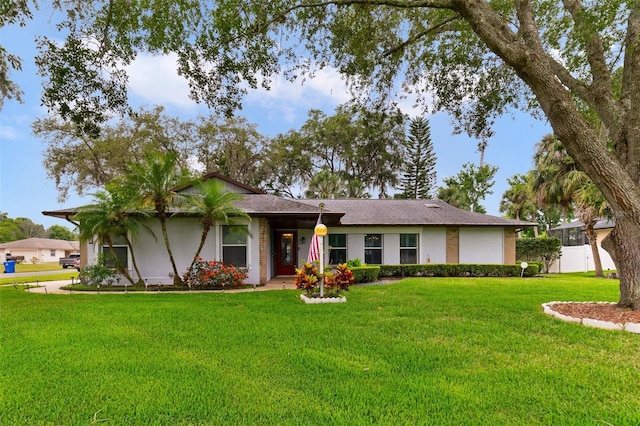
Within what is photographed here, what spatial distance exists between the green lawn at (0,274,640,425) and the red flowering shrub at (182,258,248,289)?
14.7ft

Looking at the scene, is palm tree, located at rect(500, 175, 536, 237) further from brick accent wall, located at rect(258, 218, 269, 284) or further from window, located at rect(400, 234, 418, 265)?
brick accent wall, located at rect(258, 218, 269, 284)

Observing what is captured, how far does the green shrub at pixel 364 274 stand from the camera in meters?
13.7

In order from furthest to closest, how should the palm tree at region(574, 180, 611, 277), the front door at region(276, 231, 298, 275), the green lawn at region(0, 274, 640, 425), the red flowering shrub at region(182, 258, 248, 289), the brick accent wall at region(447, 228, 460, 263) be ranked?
the palm tree at region(574, 180, 611, 277) → the brick accent wall at region(447, 228, 460, 263) → the front door at region(276, 231, 298, 275) → the red flowering shrub at region(182, 258, 248, 289) → the green lawn at region(0, 274, 640, 425)

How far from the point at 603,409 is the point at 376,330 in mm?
3249

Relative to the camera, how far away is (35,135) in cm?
2555

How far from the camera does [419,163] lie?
39781 millimetres

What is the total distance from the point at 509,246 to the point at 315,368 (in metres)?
16.4

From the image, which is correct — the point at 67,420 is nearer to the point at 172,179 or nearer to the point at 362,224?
the point at 172,179

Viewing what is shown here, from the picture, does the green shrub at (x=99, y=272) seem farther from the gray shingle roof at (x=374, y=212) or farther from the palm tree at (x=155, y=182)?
the palm tree at (x=155, y=182)

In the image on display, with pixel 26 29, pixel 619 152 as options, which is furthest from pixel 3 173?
Result: pixel 619 152

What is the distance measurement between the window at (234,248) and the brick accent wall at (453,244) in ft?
32.3

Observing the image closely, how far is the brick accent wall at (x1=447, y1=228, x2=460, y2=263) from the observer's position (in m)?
17.5

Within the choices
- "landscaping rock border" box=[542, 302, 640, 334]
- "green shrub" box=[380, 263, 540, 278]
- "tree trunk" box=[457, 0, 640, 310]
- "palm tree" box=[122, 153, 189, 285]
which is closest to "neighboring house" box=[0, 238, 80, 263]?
"palm tree" box=[122, 153, 189, 285]

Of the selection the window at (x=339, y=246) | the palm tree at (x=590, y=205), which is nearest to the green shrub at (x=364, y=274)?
the window at (x=339, y=246)
